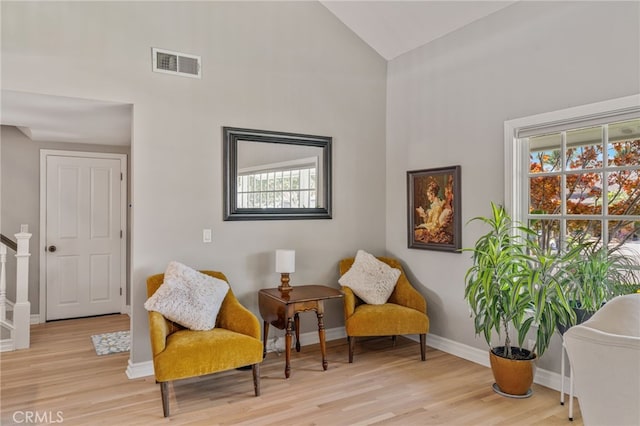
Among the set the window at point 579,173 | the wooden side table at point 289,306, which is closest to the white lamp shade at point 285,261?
the wooden side table at point 289,306

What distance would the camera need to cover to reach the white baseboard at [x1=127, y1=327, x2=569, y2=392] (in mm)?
3230

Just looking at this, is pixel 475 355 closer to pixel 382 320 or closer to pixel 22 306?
pixel 382 320

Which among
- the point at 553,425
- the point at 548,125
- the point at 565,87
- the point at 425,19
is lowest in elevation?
the point at 553,425

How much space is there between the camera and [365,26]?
4395 millimetres

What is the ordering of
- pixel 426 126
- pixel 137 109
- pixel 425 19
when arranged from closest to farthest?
pixel 137 109 → pixel 425 19 → pixel 426 126

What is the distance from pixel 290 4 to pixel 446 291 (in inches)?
120

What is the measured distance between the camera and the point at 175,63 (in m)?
3.59

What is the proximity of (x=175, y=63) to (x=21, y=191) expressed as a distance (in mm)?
2790

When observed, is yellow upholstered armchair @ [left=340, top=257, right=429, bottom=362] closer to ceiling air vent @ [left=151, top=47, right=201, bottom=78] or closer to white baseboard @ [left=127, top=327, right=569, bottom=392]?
white baseboard @ [left=127, top=327, right=569, bottom=392]

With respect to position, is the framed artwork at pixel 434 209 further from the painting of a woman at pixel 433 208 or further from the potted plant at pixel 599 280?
the potted plant at pixel 599 280

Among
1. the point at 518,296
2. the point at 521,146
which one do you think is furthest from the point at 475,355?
the point at 521,146

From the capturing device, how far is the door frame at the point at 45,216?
5066 millimetres

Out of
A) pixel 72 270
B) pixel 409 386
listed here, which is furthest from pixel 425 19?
pixel 72 270

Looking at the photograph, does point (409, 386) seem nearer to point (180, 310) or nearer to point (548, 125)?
point (180, 310)
